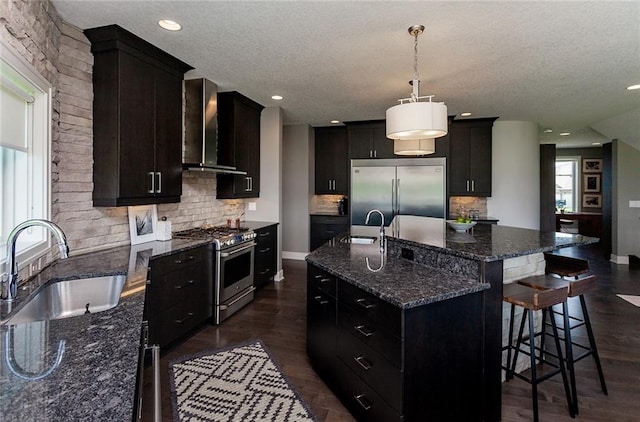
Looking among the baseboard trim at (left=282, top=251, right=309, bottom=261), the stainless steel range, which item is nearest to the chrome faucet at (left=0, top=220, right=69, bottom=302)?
the stainless steel range

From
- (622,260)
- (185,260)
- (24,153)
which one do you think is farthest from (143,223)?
(622,260)

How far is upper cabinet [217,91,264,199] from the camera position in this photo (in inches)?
170

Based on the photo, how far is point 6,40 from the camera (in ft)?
5.54

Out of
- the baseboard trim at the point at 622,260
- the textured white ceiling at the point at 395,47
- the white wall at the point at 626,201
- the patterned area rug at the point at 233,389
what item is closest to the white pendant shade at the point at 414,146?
the textured white ceiling at the point at 395,47

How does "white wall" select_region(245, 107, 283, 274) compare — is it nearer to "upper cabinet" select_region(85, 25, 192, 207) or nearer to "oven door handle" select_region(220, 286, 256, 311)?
"oven door handle" select_region(220, 286, 256, 311)

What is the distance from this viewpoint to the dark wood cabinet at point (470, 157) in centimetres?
584

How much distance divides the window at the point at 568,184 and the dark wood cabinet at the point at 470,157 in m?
5.17

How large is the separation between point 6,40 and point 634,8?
12.4 feet

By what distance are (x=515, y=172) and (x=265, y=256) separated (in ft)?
14.9

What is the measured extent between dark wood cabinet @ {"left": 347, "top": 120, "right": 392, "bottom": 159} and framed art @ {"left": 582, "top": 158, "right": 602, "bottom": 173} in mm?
6645

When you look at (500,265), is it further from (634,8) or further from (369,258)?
(634,8)

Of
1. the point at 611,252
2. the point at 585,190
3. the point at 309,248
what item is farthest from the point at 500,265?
the point at 585,190

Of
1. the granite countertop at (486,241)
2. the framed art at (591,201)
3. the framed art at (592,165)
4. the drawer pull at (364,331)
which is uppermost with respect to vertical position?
the framed art at (592,165)

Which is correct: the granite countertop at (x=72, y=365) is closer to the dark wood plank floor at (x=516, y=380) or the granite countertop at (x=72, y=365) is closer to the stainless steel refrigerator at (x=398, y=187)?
the dark wood plank floor at (x=516, y=380)
